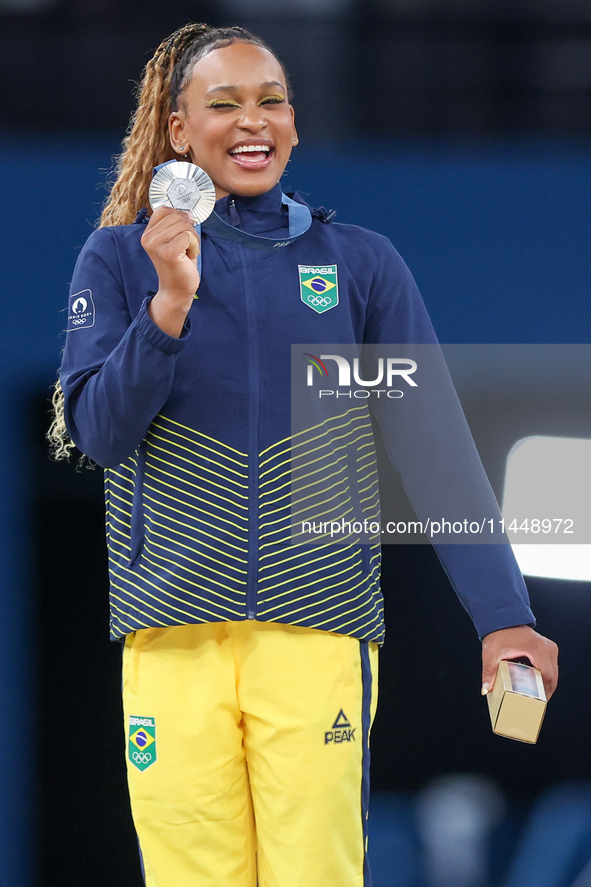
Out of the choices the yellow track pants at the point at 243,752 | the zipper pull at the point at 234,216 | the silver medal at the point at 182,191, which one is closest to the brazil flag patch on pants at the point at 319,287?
the zipper pull at the point at 234,216

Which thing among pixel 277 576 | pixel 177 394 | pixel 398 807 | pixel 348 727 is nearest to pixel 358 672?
pixel 348 727

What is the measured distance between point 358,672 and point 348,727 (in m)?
0.08

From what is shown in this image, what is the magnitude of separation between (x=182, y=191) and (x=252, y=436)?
34 centimetres

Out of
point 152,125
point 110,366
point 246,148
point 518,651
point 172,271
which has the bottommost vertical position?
point 518,651

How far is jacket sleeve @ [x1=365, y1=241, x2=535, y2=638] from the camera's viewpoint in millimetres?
1393

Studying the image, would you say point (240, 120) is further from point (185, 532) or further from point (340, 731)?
point (340, 731)

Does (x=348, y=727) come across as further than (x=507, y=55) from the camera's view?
No

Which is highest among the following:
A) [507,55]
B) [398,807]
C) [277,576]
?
[507,55]

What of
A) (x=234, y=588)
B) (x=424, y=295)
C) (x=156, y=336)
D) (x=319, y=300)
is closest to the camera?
(x=156, y=336)

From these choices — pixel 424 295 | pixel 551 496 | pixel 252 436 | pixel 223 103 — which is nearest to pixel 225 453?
pixel 252 436

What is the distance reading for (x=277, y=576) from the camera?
1312mm

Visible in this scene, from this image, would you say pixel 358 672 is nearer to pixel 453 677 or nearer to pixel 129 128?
pixel 453 677

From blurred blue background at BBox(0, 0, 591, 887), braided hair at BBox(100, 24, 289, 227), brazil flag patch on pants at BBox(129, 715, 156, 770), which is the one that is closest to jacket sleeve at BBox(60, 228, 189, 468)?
braided hair at BBox(100, 24, 289, 227)

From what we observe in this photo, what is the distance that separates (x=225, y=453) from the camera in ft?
4.35
